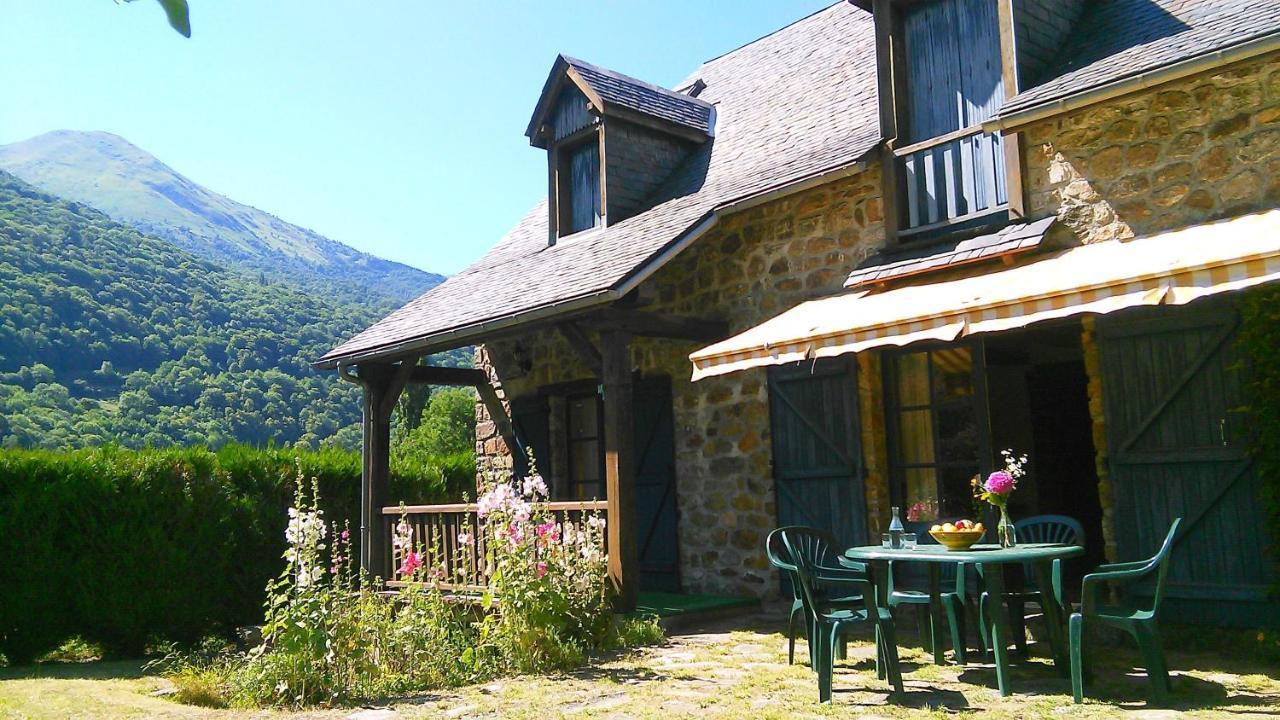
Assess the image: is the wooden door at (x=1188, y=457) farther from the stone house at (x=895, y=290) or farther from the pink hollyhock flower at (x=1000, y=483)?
the pink hollyhock flower at (x=1000, y=483)

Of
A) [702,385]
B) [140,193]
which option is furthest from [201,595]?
[140,193]

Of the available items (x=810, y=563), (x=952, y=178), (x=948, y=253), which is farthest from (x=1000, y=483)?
(x=952, y=178)

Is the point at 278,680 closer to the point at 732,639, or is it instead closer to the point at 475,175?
the point at 732,639

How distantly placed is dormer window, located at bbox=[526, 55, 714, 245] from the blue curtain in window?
0.04 feet

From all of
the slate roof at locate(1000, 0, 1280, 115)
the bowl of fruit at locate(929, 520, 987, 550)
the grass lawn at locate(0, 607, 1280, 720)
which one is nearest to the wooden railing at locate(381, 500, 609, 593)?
the grass lawn at locate(0, 607, 1280, 720)

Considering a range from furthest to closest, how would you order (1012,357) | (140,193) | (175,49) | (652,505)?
(140,193) → (652,505) → (1012,357) → (175,49)

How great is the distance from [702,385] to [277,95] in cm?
498

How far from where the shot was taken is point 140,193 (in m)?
161

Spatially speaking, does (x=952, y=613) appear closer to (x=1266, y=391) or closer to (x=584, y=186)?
(x=1266, y=391)

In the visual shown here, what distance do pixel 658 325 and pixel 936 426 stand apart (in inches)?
107

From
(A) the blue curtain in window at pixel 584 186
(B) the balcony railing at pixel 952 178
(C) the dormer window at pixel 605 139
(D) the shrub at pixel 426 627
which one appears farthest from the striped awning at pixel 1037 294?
(A) the blue curtain in window at pixel 584 186

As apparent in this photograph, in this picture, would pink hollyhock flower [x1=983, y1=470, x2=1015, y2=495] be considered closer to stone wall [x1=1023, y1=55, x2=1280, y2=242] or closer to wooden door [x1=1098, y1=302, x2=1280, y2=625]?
wooden door [x1=1098, y1=302, x2=1280, y2=625]

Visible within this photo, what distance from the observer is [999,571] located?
566cm

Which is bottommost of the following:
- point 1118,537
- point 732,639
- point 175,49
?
point 732,639
